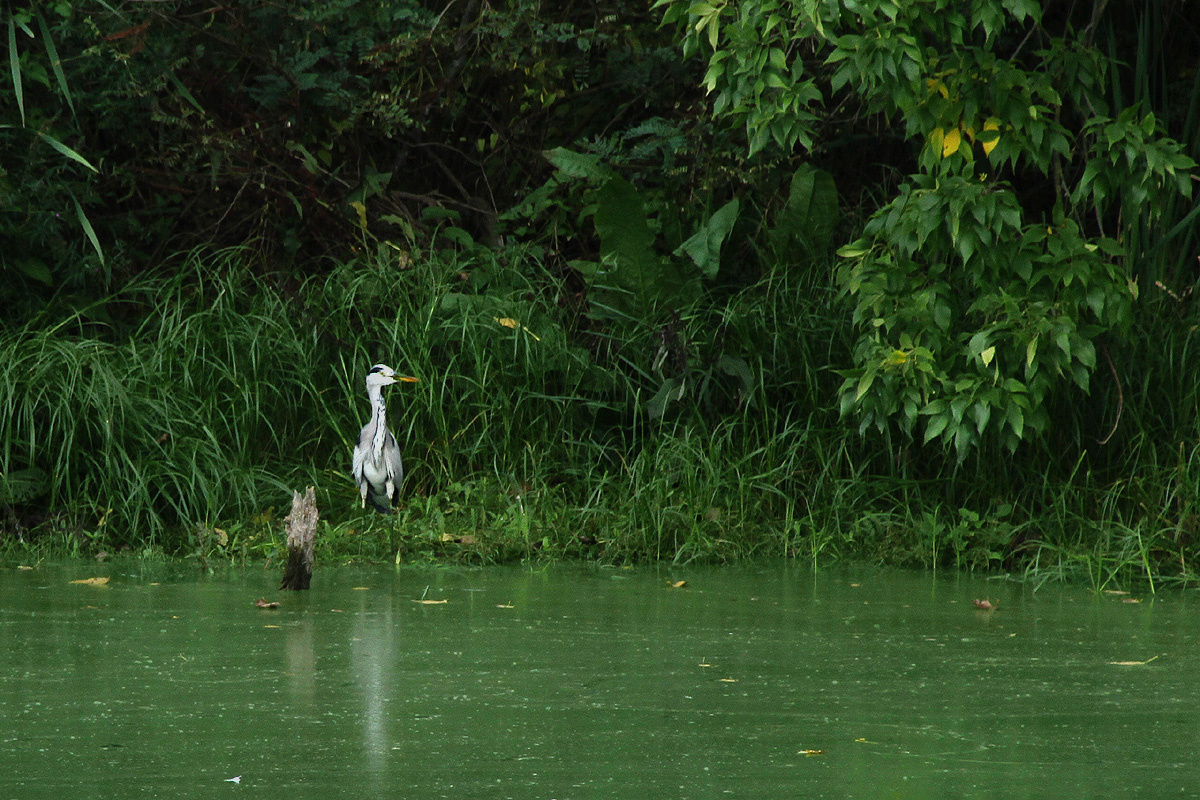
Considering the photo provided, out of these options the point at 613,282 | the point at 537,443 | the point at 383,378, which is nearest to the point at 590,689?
the point at 383,378

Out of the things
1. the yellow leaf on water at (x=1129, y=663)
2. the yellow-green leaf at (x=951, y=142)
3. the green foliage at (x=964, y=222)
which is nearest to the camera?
the yellow leaf on water at (x=1129, y=663)

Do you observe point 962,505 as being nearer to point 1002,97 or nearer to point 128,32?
point 1002,97

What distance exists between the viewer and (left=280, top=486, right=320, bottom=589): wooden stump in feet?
13.8

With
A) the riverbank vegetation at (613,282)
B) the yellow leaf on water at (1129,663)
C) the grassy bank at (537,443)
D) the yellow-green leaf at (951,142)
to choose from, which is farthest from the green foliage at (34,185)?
the yellow leaf on water at (1129,663)

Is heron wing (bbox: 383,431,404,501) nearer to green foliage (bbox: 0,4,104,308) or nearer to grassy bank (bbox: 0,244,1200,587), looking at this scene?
grassy bank (bbox: 0,244,1200,587)

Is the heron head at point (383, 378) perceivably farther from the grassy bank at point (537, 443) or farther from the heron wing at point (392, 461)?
the grassy bank at point (537, 443)

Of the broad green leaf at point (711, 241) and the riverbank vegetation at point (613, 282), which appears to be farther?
the broad green leaf at point (711, 241)

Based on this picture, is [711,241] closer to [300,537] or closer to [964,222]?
[964,222]

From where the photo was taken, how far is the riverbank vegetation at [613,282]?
14.9 ft

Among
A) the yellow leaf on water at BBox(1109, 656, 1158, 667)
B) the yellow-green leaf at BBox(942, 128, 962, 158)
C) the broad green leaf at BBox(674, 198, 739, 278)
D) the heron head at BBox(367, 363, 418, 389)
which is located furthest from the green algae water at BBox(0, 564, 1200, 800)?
the broad green leaf at BBox(674, 198, 739, 278)

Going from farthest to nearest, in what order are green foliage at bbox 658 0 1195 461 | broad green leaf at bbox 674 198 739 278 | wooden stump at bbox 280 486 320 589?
1. broad green leaf at bbox 674 198 739 278
2. green foliage at bbox 658 0 1195 461
3. wooden stump at bbox 280 486 320 589

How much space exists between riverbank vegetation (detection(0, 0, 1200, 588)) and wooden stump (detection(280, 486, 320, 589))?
65cm

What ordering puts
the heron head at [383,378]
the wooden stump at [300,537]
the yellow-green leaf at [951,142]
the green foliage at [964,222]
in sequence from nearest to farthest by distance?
1. the wooden stump at [300,537]
2. the green foliage at [964,222]
3. the yellow-green leaf at [951,142]
4. the heron head at [383,378]

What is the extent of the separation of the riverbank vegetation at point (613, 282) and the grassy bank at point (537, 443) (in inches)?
0.7
